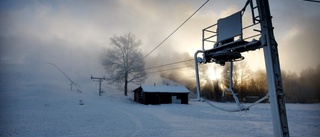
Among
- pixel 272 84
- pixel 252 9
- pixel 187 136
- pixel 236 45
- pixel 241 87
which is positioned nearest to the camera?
pixel 272 84

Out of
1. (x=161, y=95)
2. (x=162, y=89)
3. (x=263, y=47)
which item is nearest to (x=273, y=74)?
(x=263, y=47)

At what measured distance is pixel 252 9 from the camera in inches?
293

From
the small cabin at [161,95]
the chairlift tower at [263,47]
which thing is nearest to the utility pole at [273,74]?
the chairlift tower at [263,47]

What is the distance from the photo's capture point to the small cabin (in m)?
37.7

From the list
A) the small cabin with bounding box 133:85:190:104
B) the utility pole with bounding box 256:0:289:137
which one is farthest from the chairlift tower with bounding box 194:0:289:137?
the small cabin with bounding box 133:85:190:104

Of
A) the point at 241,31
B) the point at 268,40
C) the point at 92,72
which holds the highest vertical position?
the point at 92,72

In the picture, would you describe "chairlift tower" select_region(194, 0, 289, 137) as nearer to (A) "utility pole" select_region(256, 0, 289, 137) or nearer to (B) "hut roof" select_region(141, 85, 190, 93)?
(A) "utility pole" select_region(256, 0, 289, 137)

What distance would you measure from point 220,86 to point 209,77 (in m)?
4.18

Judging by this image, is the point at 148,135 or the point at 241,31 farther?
the point at 148,135

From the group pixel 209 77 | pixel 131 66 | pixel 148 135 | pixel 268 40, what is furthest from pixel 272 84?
pixel 209 77

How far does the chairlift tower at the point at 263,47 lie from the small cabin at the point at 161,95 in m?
29.0

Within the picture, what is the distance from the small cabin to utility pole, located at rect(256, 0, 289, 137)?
31658 mm

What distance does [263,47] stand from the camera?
270 inches

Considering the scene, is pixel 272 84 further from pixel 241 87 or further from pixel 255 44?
pixel 241 87
